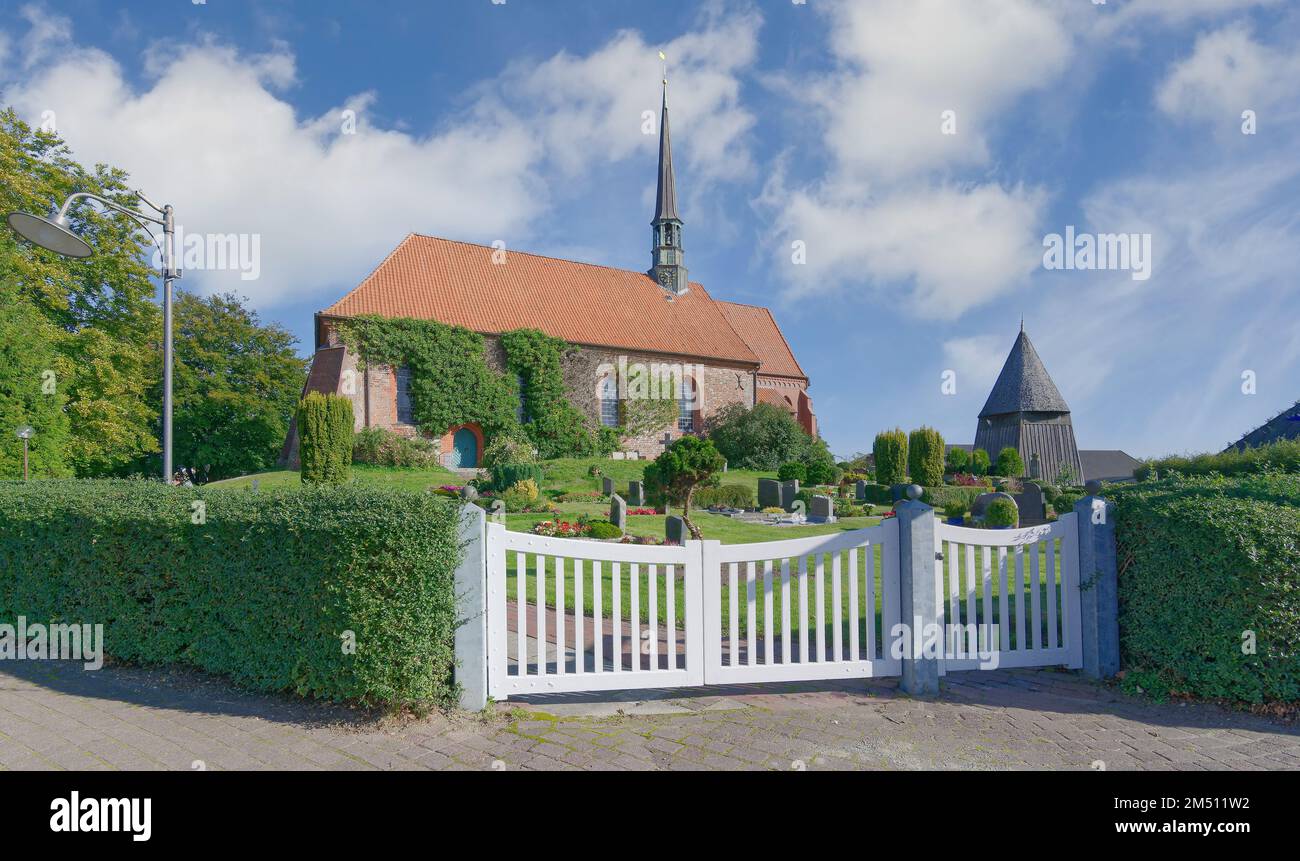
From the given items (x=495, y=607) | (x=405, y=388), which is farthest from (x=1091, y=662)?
(x=405, y=388)

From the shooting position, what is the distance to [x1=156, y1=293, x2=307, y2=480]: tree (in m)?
34.8

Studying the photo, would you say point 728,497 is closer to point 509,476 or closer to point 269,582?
point 509,476

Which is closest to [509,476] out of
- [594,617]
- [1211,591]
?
[594,617]

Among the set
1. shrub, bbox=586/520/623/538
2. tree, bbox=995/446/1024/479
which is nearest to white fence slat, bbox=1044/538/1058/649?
shrub, bbox=586/520/623/538

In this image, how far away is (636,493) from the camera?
2034cm

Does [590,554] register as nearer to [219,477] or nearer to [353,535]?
[353,535]

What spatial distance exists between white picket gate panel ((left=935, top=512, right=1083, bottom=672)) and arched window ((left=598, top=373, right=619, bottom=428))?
1128 inches

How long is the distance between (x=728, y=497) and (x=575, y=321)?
15.7 metres

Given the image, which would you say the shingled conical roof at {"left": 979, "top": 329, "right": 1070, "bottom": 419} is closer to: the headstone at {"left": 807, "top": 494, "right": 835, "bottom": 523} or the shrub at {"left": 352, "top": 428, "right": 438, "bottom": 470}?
the headstone at {"left": 807, "top": 494, "right": 835, "bottom": 523}

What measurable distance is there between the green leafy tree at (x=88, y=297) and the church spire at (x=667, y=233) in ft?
79.5

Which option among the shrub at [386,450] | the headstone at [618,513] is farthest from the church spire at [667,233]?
the headstone at [618,513]

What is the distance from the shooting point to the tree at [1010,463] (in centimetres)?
3086

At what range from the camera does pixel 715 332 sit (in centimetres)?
3834
